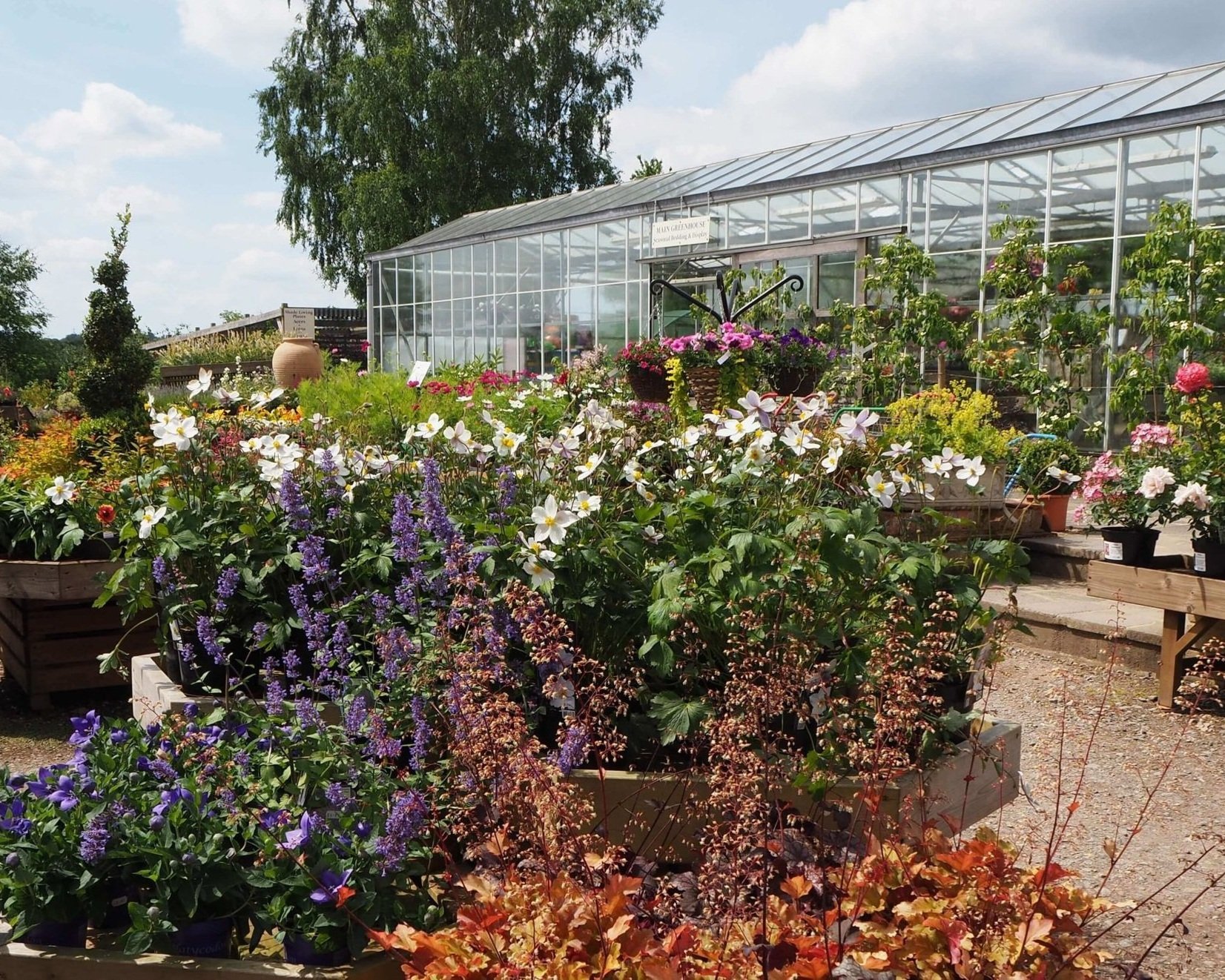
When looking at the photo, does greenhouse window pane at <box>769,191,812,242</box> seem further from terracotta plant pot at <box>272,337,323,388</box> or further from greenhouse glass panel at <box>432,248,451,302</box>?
greenhouse glass panel at <box>432,248,451,302</box>

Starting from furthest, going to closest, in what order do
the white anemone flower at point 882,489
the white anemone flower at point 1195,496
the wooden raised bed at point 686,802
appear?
the white anemone flower at point 1195,496 → the white anemone flower at point 882,489 → the wooden raised bed at point 686,802

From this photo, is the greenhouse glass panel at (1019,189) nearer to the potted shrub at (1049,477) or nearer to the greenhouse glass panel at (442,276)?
the potted shrub at (1049,477)

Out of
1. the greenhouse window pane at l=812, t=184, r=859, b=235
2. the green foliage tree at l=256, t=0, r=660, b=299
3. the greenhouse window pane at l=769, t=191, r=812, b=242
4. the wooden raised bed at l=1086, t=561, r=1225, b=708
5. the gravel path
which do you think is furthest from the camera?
the green foliage tree at l=256, t=0, r=660, b=299

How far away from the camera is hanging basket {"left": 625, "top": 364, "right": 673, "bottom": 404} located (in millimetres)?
5184

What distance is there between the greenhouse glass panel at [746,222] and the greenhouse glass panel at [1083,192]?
3526 mm

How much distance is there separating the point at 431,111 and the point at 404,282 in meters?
4.73

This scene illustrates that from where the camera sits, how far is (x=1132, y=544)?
4.62 meters

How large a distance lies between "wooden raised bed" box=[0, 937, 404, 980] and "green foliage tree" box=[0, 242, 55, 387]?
25.9m

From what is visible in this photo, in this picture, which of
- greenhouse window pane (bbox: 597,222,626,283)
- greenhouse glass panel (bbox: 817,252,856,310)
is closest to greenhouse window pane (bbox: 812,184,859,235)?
greenhouse glass panel (bbox: 817,252,856,310)

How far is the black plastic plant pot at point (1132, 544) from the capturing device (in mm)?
4602

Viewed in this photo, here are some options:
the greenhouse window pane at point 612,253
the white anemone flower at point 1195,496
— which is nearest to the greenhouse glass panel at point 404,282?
the greenhouse window pane at point 612,253

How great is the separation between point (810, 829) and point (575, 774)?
0.42m

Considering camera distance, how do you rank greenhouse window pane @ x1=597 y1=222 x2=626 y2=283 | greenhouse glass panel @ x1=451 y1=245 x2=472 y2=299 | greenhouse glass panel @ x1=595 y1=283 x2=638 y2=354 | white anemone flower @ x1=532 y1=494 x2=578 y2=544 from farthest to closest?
greenhouse glass panel @ x1=451 y1=245 x2=472 y2=299 → greenhouse window pane @ x1=597 y1=222 x2=626 y2=283 → greenhouse glass panel @ x1=595 y1=283 x2=638 y2=354 → white anemone flower @ x1=532 y1=494 x2=578 y2=544

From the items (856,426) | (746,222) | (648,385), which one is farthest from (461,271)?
(856,426)
